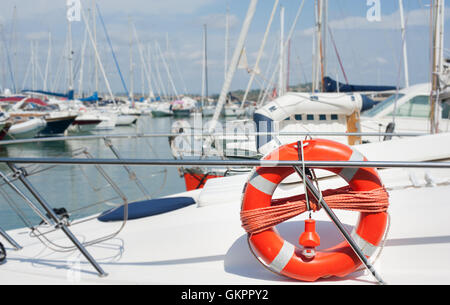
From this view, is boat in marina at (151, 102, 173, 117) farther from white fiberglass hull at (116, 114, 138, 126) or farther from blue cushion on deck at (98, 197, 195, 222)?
blue cushion on deck at (98, 197, 195, 222)

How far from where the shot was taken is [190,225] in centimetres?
291

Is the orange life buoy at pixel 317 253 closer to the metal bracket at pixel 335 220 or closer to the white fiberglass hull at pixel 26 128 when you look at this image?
the metal bracket at pixel 335 220

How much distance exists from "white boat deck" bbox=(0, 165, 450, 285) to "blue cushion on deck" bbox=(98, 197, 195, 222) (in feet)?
0.51

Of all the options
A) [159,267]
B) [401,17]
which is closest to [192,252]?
[159,267]

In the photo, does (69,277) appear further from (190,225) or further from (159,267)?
(190,225)

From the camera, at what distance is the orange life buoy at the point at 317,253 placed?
6.37ft

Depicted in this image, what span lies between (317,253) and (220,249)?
728mm

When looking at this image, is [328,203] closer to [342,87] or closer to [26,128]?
[342,87]

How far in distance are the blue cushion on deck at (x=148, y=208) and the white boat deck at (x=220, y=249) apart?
156mm

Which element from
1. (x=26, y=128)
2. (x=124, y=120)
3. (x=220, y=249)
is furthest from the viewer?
(x=124, y=120)

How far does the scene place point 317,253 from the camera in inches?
78.6

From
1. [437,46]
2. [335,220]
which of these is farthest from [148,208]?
[437,46]

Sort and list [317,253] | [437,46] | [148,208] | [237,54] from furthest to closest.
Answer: [437,46] → [237,54] → [148,208] → [317,253]
